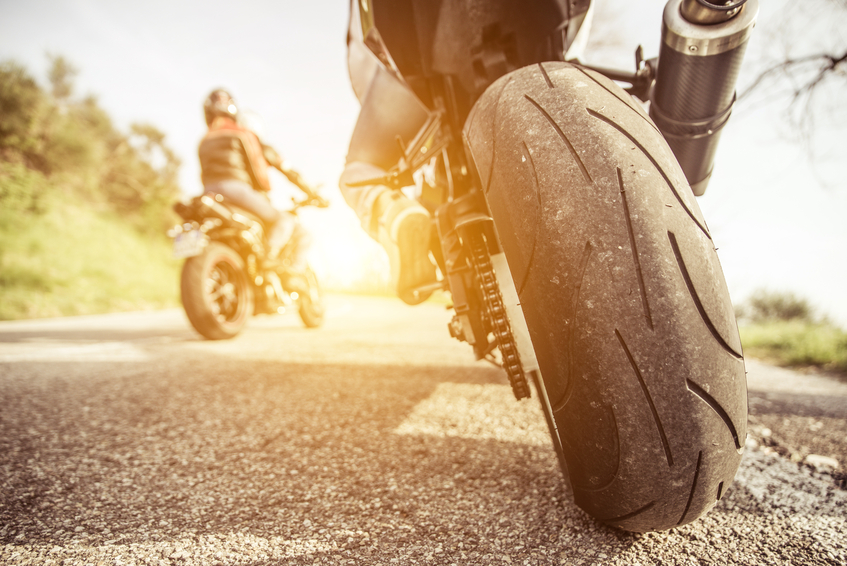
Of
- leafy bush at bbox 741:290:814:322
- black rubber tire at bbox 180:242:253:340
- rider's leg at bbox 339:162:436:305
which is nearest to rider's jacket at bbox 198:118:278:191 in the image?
black rubber tire at bbox 180:242:253:340

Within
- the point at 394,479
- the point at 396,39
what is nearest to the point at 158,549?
the point at 394,479

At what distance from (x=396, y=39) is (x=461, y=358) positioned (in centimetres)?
192

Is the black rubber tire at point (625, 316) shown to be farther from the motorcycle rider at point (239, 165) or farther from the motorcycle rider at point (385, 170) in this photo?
the motorcycle rider at point (239, 165)

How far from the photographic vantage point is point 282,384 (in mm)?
1852

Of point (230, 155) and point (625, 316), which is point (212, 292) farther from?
point (625, 316)

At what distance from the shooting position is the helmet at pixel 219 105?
12.6 ft

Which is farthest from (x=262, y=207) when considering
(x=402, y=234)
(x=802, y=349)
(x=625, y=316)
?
(x=802, y=349)

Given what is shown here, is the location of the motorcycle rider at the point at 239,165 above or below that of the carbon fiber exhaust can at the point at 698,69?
above

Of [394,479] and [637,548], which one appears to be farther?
[394,479]

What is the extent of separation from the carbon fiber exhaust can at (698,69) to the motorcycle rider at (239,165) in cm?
354

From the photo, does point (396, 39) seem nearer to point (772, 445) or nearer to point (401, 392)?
point (401, 392)

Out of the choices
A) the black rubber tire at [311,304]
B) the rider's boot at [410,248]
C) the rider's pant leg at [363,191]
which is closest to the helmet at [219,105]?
the black rubber tire at [311,304]

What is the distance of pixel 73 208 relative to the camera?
14.9m

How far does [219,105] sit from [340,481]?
4.06 meters
